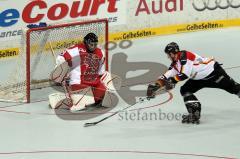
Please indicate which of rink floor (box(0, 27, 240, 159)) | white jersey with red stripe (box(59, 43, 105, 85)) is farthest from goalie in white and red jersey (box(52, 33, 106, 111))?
rink floor (box(0, 27, 240, 159))

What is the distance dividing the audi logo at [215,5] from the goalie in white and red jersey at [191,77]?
516 cm

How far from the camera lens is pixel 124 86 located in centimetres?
921

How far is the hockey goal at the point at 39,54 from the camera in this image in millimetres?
8484

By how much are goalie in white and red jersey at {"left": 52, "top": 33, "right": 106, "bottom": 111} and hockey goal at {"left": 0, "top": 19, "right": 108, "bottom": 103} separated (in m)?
0.49

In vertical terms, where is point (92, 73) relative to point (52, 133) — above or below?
above

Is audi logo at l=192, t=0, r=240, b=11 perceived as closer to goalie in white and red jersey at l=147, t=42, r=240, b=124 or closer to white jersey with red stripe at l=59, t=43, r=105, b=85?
white jersey with red stripe at l=59, t=43, r=105, b=85

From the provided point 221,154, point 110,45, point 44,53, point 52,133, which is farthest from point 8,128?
point 110,45

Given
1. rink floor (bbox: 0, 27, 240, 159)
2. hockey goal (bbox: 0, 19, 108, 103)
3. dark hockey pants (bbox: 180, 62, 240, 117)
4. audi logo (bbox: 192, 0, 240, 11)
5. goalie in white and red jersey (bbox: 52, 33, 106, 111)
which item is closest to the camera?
rink floor (bbox: 0, 27, 240, 159)

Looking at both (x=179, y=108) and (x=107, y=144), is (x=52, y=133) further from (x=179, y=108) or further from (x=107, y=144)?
(x=179, y=108)

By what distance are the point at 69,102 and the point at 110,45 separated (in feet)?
11.3

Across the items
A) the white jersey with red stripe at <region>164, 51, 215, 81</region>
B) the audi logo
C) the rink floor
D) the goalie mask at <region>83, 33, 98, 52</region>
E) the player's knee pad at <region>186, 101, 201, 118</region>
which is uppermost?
the audi logo

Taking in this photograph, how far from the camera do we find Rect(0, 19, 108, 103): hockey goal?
27.8ft

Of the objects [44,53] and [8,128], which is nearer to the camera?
[8,128]

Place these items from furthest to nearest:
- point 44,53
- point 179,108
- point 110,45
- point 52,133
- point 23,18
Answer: point 110,45 → point 23,18 → point 44,53 → point 179,108 → point 52,133
